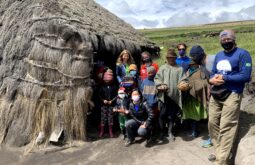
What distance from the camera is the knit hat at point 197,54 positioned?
21.5 ft

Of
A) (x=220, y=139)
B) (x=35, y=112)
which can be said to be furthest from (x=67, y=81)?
(x=220, y=139)

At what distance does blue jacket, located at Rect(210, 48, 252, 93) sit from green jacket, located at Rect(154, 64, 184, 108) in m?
1.42

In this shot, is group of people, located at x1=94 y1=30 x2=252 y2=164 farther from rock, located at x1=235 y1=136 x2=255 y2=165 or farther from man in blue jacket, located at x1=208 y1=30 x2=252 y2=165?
rock, located at x1=235 y1=136 x2=255 y2=165

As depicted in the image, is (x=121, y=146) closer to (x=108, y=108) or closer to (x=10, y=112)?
(x=108, y=108)

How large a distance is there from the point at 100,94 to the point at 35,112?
1421 millimetres

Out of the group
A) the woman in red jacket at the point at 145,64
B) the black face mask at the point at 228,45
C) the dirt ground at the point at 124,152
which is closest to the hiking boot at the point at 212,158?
the dirt ground at the point at 124,152

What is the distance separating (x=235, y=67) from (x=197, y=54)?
1.35 meters

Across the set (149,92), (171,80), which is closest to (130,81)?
(149,92)

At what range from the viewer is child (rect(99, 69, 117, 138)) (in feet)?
24.8

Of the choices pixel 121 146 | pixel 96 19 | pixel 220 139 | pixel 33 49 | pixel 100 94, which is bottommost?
pixel 121 146

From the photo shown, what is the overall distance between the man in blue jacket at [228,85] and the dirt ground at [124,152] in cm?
73

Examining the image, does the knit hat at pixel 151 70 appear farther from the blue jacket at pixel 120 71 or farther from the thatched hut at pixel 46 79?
the thatched hut at pixel 46 79

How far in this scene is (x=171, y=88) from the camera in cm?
690

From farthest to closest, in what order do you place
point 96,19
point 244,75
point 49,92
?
point 96,19, point 49,92, point 244,75
